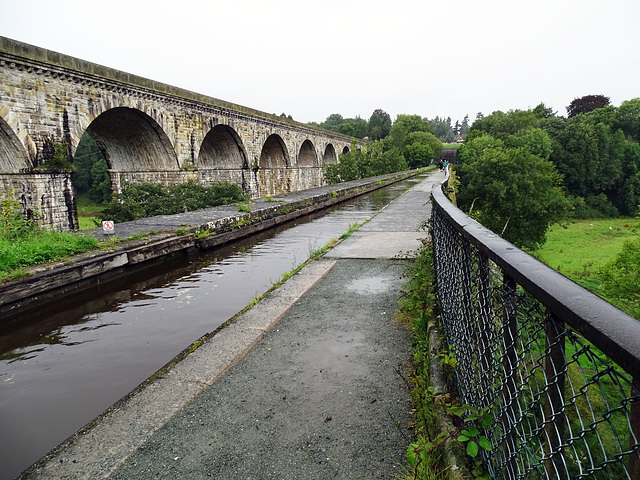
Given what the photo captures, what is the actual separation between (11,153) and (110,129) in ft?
19.0

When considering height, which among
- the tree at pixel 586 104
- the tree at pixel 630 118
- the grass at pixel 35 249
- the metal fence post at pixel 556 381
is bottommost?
the grass at pixel 35 249

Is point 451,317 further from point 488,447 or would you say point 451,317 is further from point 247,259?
point 247,259

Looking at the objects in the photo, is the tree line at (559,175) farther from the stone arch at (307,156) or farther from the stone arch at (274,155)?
the stone arch at (307,156)

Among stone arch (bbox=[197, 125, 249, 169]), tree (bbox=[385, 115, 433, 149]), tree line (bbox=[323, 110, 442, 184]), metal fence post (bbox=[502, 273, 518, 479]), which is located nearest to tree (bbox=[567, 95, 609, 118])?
tree line (bbox=[323, 110, 442, 184])

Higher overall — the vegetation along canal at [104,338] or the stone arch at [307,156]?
the stone arch at [307,156]

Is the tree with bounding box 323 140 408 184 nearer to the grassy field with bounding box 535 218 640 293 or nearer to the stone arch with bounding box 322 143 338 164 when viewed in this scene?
the stone arch with bounding box 322 143 338 164

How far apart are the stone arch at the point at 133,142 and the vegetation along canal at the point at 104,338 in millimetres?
9534

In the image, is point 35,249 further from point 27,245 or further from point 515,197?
point 515,197

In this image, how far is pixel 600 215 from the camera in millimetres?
50250

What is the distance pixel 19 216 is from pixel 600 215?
57.1 meters

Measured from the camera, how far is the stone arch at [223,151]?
885 inches

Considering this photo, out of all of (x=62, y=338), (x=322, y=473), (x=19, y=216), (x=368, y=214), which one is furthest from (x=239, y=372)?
(x=368, y=214)

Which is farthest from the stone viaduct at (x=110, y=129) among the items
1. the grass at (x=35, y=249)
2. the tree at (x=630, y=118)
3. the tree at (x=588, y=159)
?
the tree at (x=630, y=118)

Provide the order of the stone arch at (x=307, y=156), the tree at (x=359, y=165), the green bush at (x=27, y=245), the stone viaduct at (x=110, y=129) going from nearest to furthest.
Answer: the green bush at (x=27, y=245), the stone viaduct at (x=110, y=129), the tree at (x=359, y=165), the stone arch at (x=307, y=156)
